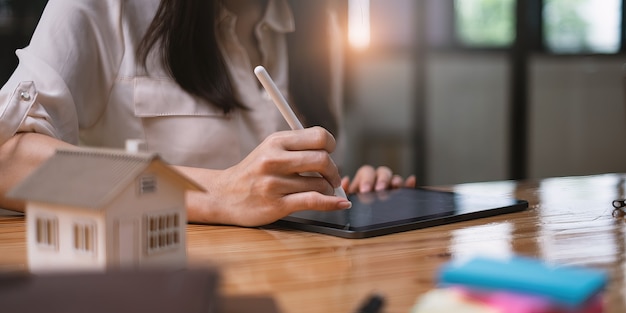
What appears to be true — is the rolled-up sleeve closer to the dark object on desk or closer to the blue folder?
the dark object on desk

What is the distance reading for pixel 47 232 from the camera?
23.3 inches

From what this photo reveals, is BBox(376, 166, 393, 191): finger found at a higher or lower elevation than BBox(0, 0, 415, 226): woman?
lower

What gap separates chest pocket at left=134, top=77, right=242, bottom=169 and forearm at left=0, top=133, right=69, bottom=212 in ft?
1.07

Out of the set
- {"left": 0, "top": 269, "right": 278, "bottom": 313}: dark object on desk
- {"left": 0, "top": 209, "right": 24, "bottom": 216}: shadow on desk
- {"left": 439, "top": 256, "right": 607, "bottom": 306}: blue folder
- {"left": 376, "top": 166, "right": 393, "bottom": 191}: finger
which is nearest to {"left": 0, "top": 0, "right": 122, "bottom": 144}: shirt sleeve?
{"left": 0, "top": 209, "right": 24, "bottom": 216}: shadow on desk

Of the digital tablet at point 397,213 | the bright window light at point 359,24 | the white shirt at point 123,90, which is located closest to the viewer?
the digital tablet at point 397,213

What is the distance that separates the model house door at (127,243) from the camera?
567mm

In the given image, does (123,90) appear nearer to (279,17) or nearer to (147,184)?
(279,17)

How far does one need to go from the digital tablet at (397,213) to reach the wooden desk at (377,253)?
0.02 m

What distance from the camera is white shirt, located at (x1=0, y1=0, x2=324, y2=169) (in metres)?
1.14

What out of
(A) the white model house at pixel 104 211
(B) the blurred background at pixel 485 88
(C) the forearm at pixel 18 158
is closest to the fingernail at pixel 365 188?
(C) the forearm at pixel 18 158

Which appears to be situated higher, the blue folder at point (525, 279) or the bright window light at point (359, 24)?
the bright window light at point (359, 24)

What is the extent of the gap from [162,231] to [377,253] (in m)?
0.24

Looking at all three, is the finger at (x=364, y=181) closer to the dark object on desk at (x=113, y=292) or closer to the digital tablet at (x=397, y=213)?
the digital tablet at (x=397, y=213)

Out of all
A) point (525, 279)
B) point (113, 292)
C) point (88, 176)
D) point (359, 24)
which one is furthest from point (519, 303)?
point (359, 24)
